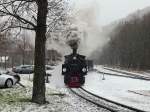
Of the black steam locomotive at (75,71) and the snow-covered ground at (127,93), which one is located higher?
the black steam locomotive at (75,71)

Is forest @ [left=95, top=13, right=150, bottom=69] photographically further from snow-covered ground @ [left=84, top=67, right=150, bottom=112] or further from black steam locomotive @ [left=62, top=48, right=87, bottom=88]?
black steam locomotive @ [left=62, top=48, right=87, bottom=88]

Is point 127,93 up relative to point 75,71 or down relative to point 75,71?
down

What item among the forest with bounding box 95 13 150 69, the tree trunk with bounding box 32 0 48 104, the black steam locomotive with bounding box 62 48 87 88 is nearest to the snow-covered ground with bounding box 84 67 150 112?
the black steam locomotive with bounding box 62 48 87 88

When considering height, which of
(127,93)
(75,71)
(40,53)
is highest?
(40,53)

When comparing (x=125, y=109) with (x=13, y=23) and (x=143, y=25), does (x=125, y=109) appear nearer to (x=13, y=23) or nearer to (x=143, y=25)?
(x=13, y=23)

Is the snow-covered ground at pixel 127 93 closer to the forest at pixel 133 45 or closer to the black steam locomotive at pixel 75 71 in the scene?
the black steam locomotive at pixel 75 71

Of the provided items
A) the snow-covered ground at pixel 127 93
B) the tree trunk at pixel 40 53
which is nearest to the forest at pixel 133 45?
the snow-covered ground at pixel 127 93

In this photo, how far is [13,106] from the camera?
1583cm

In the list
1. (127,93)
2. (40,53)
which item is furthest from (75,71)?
(40,53)

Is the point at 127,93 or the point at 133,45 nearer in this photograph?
the point at 127,93

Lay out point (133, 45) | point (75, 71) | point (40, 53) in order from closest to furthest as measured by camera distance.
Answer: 1. point (40, 53)
2. point (75, 71)
3. point (133, 45)

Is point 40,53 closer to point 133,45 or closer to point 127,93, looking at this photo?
point 127,93

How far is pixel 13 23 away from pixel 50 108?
4.90 metres

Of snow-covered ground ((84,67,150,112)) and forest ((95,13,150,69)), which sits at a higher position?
forest ((95,13,150,69))
